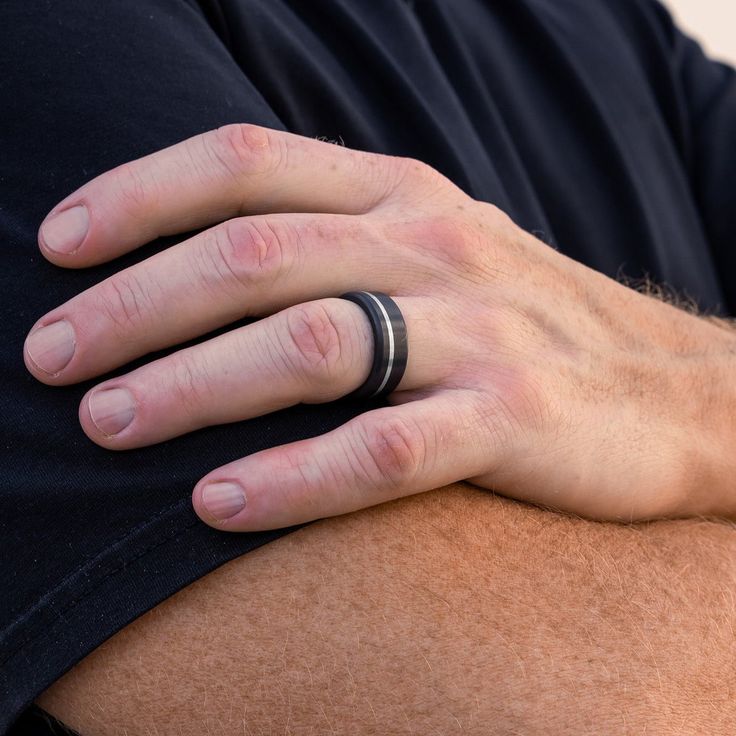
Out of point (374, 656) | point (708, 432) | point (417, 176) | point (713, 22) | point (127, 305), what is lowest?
point (713, 22)

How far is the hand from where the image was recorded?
0.80 metres

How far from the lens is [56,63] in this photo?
2.94 ft

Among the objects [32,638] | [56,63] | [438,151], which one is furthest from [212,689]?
[438,151]

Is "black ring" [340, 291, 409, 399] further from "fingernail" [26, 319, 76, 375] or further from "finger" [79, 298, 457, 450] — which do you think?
"fingernail" [26, 319, 76, 375]

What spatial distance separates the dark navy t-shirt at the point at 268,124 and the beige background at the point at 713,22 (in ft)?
6.10

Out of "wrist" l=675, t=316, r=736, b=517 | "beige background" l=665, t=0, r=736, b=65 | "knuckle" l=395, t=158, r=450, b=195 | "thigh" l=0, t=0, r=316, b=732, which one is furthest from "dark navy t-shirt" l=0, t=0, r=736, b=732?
"beige background" l=665, t=0, r=736, b=65

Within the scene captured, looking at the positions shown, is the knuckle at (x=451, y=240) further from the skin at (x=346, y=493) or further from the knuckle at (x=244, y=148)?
the knuckle at (x=244, y=148)

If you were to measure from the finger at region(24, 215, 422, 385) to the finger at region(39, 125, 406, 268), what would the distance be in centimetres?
4

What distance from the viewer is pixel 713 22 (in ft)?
11.8

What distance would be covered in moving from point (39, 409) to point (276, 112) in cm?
54

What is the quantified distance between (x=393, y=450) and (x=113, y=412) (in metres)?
0.26

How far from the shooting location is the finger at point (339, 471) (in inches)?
31.0

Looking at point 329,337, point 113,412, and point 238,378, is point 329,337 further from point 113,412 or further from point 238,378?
point 113,412

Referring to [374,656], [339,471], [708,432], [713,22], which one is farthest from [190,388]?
[713,22]
